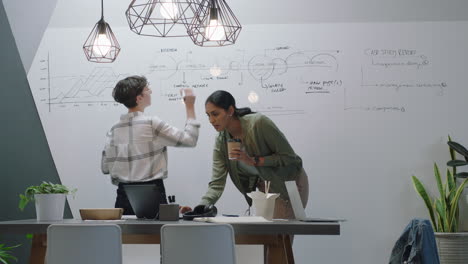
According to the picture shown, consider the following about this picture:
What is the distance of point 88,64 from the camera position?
19.3 ft

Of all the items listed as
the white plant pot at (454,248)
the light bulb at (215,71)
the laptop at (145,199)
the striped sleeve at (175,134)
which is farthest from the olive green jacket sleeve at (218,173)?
the white plant pot at (454,248)

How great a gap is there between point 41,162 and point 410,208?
301 centimetres

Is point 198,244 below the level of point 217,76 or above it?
below

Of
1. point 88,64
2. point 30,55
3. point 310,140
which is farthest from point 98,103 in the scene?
point 310,140

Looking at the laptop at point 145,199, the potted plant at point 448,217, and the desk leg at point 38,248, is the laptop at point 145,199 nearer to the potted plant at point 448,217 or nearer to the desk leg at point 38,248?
the desk leg at point 38,248

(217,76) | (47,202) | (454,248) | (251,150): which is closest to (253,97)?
(217,76)

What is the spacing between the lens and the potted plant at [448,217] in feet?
16.9

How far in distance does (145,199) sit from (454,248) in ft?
8.62

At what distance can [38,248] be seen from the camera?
3400 mm

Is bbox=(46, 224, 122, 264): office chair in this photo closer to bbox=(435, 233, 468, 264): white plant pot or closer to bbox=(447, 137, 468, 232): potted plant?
bbox=(435, 233, 468, 264): white plant pot

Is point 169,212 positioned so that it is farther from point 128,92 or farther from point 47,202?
point 128,92

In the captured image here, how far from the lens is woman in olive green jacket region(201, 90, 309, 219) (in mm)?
4469

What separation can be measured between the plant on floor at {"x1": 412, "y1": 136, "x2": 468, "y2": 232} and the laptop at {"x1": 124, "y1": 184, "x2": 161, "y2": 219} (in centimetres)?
251

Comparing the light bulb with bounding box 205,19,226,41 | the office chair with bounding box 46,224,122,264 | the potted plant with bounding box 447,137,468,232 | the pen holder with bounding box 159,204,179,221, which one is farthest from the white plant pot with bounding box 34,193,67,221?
the potted plant with bounding box 447,137,468,232
